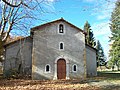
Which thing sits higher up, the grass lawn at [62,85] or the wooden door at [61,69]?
the wooden door at [61,69]

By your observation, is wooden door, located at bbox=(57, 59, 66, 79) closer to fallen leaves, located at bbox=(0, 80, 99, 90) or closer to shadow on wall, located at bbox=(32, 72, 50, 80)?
shadow on wall, located at bbox=(32, 72, 50, 80)

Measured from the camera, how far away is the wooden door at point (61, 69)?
2433 centimetres

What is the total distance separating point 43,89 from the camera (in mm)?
14008

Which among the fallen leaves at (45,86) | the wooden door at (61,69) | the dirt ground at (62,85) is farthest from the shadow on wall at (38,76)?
the fallen leaves at (45,86)

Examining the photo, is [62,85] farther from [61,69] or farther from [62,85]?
[61,69]

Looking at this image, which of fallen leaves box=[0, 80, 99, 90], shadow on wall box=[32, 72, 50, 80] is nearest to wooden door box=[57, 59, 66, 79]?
shadow on wall box=[32, 72, 50, 80]

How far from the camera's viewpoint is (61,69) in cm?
2448

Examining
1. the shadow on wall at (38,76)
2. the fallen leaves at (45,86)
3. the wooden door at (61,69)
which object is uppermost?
the wooden door at (61,69)

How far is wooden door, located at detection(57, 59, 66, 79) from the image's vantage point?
79.8 feet

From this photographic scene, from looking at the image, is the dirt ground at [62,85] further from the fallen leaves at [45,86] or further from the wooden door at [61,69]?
the wooden door at [61,69]

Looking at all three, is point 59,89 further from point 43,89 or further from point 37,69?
point 37,69

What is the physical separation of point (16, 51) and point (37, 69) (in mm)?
4905

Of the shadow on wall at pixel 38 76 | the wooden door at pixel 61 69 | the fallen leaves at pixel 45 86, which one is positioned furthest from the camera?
the wooden door at pixel 61 69

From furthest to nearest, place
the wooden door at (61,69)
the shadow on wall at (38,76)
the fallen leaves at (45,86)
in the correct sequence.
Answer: the wooden door at (61,69) → the shadow on wall at (38,76) → the fallen leaves at (45,86)
